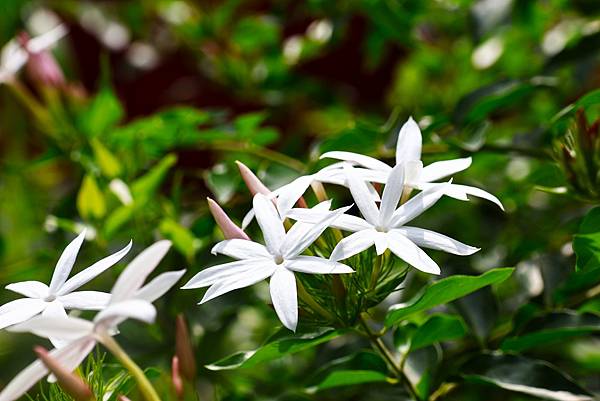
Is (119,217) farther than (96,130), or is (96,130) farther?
(96,130)

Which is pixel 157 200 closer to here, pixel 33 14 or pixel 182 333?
pixel 182 333

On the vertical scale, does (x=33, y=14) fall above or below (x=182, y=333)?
above

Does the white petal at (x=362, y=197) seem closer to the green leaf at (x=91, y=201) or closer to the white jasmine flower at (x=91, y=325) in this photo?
the white jasmine flower at (x=91, y=325)

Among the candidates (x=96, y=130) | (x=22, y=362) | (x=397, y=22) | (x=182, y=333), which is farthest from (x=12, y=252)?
(x=182, y=333)

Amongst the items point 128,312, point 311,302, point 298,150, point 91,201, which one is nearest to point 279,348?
point 311,302

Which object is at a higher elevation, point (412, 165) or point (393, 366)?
point (412, 165)

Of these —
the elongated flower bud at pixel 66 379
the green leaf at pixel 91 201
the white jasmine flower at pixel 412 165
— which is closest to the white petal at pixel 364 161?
the white jasmine flower at pixel 412 165

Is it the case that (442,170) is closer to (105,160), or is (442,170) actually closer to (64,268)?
(64,268)
